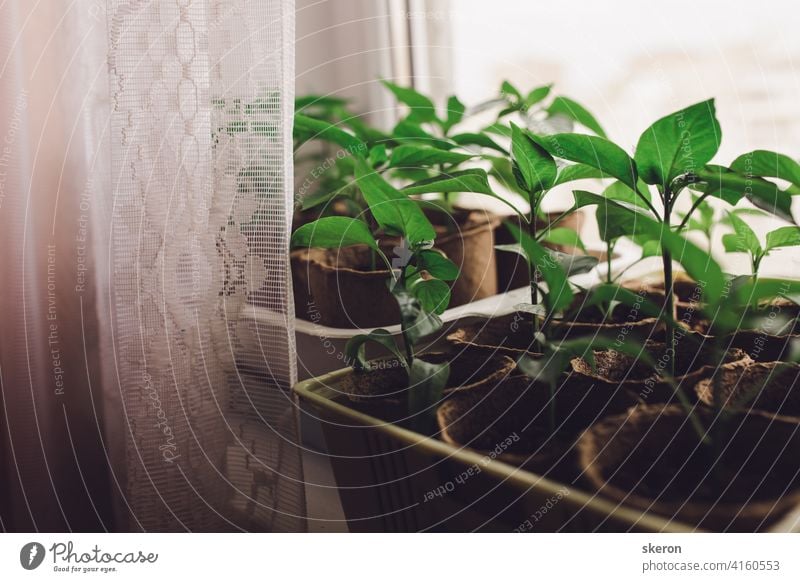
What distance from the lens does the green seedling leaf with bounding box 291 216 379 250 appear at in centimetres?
36

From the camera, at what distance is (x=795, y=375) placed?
312mm

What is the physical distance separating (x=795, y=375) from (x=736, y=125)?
0.32 m

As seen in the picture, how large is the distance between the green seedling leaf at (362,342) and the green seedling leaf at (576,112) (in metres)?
0.17

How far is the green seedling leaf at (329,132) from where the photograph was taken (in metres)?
0.45

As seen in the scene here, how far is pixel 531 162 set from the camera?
33 cm

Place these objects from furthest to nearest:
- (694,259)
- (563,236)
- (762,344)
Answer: (563,236) → (762,344) → (694,259)

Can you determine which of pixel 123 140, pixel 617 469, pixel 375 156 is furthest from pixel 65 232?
pixel 617 469

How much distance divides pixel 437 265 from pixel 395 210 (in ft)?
0.11

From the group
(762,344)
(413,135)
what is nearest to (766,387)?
(762,344)

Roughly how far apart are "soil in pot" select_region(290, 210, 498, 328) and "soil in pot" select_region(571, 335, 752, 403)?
0.13 metres
